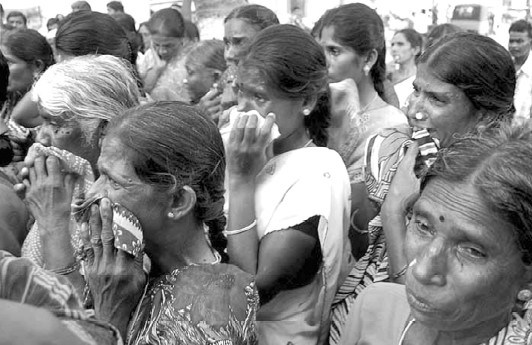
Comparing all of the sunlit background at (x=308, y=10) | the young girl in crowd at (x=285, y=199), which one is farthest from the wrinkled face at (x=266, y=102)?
the sunlit background at (x=308, y=10)

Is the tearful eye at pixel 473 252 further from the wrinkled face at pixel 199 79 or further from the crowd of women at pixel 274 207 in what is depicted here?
the wrinkled face at pixel 199 79

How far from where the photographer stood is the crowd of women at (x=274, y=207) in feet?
4.95

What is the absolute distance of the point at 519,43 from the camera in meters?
8.35

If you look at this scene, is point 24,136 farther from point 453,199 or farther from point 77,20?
point 453,199

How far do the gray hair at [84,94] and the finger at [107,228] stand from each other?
0.72 m

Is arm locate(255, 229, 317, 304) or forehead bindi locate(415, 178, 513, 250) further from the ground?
forehead bindi locate(415, 178, 513, 250)

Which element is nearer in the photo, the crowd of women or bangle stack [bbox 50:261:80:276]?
the crowd of women

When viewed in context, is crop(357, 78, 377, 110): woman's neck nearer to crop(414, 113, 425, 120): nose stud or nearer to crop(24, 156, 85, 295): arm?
crop(414, 113, 425, 120): nose stud

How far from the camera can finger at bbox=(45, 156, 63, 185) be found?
88.5 inches

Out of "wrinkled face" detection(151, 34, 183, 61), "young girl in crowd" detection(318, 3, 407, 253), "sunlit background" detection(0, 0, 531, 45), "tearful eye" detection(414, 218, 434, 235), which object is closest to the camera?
"tearful eye" detection(414, 218, 434, 235)

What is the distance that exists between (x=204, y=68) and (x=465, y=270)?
329 cm

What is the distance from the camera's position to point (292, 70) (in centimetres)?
257

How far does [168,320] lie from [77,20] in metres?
2.13

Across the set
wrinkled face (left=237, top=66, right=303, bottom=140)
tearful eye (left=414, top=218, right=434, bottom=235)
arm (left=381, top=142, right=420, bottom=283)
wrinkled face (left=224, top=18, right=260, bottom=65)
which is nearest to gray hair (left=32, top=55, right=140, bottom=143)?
wrinkled face (left=237, top=66, right=303, bottom=140)
